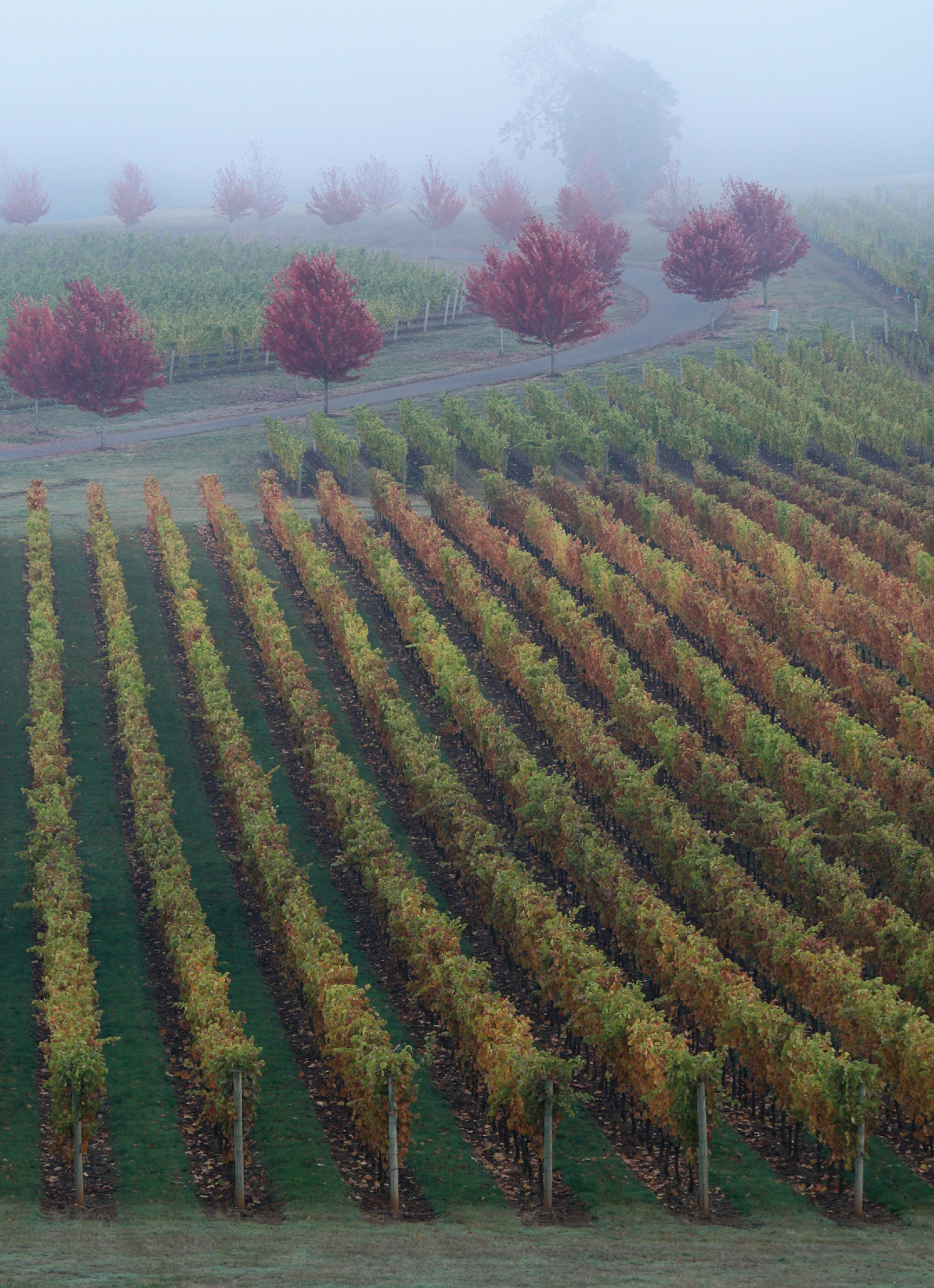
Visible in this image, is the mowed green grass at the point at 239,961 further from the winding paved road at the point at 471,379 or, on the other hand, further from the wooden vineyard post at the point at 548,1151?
the winding paved road at the point at 471,379

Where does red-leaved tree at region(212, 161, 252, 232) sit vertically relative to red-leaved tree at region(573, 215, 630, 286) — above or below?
above

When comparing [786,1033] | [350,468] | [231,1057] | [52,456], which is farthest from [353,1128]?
[52,456]

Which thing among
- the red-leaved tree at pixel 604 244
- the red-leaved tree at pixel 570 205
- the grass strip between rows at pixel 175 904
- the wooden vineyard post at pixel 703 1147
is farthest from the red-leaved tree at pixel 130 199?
the wooden vineyard post at pixel 703 1147

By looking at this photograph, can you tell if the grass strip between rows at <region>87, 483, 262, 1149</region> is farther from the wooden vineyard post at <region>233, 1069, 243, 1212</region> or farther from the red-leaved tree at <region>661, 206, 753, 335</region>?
the red-leaved tree at <region>661, 206, 753, 335</region>

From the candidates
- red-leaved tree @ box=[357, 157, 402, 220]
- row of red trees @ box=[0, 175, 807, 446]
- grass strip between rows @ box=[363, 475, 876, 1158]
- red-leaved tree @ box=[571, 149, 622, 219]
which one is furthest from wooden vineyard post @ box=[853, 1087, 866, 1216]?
red-leaved tree @ box=[357, 157, 402, 220]

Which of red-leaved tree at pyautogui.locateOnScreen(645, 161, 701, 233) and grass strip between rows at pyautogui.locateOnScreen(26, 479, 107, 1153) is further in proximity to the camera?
red-leaved tree at pyautogui.locateOnScreen(645, 161, 701, 233)

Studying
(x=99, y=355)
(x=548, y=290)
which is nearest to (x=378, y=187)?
(x=548, y=290)
